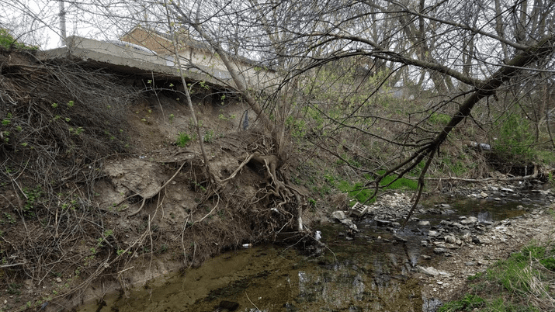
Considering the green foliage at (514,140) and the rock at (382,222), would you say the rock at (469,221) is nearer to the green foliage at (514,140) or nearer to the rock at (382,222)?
the rock at (382,222)

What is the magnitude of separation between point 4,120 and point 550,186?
14.1m

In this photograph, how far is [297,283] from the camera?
4.76m

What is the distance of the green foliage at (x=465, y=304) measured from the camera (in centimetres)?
334

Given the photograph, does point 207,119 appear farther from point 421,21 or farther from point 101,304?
point 421,21

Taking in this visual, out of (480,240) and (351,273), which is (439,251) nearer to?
(480,240)

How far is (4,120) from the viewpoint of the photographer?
452 centimetres

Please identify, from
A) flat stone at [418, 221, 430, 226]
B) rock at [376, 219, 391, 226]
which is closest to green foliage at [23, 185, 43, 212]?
rock at [376, 219, 391, 226]

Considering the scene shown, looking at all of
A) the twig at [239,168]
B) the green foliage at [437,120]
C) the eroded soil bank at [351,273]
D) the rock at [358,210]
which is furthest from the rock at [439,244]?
the twig at [239,168]

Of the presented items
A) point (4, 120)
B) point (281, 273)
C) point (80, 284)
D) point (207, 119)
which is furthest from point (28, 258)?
point (207, 119)

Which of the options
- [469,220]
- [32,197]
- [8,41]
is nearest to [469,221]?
[469,220]

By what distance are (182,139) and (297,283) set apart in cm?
400

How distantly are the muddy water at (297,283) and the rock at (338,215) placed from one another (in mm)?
1419

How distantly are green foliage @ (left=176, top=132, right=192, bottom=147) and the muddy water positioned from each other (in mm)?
2657

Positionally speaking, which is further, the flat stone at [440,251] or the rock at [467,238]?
the rock at [467,238]
